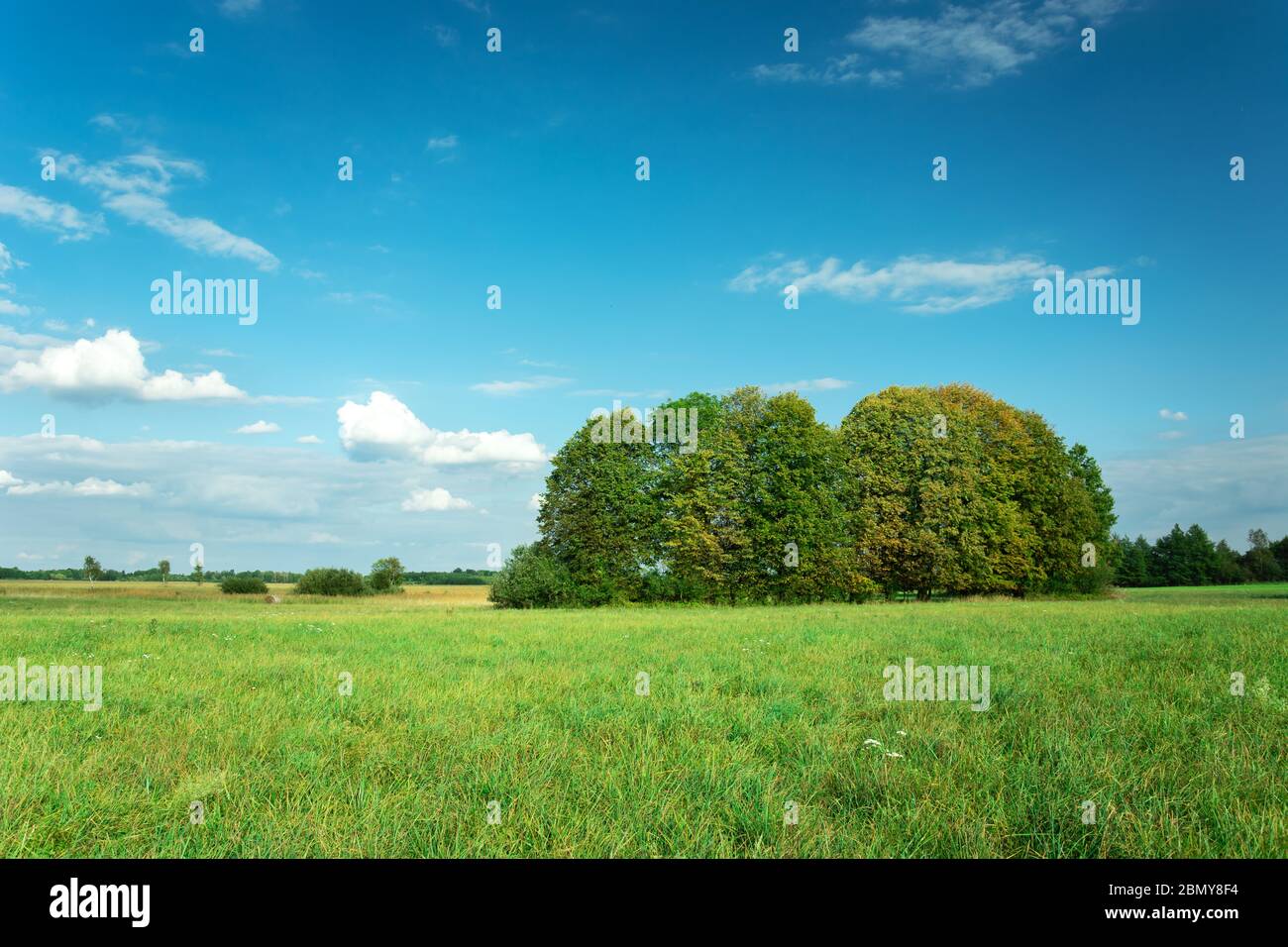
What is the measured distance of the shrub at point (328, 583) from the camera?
234 feet

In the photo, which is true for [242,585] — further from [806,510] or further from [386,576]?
[806,510]

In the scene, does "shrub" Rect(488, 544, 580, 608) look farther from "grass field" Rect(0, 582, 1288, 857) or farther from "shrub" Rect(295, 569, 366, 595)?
"grass field" Rect(0, 582, 1288, 857)

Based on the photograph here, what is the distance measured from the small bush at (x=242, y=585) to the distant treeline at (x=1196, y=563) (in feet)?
317

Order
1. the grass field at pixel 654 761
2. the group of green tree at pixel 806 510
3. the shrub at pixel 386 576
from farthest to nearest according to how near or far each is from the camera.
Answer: the shrub at pixel 386 576, the group of green tree at pixel 806 510, the grass field at pixel 654 761

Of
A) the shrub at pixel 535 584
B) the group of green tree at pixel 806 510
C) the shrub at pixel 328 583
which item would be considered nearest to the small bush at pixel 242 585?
the shrub at pixel 328 583

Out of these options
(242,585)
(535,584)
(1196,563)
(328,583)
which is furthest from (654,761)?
(1196,563)

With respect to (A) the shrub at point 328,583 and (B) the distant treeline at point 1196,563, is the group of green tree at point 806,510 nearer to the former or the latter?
(A) the shrub at point 328,583

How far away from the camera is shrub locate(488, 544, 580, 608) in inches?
1917

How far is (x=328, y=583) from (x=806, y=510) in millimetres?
48065

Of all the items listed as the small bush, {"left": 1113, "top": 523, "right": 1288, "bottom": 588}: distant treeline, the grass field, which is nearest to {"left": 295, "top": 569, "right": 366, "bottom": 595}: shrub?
the small bush

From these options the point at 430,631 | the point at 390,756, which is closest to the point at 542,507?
the point at 430,631
